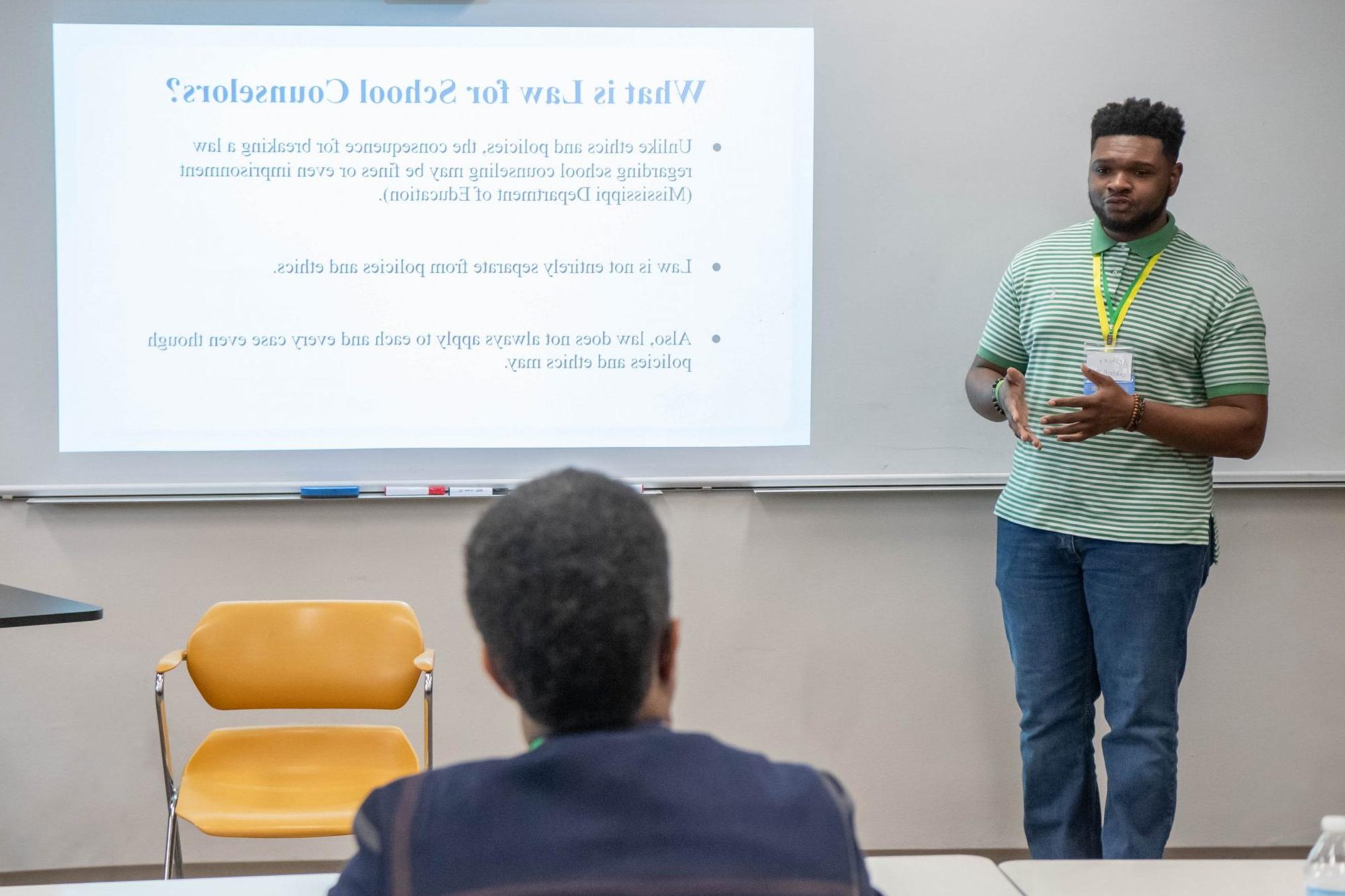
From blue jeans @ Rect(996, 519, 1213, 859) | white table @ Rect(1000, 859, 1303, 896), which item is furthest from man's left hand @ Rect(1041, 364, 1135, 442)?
white table @ Rect(1000, 859, 1303, 896)

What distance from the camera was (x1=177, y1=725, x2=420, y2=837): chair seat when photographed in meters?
2.36

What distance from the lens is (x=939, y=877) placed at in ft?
4.52

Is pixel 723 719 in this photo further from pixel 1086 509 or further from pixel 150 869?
pixel 150 869

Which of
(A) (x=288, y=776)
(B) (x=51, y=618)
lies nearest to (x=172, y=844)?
(A) (x=288, y=776)

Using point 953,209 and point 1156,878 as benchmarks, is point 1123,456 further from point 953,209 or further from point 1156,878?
point 1156,878

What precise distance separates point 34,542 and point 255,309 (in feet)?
2.72

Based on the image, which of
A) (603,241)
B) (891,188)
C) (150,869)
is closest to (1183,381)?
(891,188)

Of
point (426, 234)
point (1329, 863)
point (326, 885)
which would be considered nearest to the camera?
point (1329, 863)

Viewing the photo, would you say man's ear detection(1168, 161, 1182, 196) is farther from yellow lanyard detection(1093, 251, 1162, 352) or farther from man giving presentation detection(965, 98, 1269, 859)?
yellow lanyard detection(1093, 251, 1162, 352)

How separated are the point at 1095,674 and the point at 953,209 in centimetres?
126

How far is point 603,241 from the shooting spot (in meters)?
3.15

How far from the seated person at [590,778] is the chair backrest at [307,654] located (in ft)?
5.87

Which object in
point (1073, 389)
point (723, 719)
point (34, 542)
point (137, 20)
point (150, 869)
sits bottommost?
point (150, 869)

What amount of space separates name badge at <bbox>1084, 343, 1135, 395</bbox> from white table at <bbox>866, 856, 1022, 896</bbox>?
4.24ft
